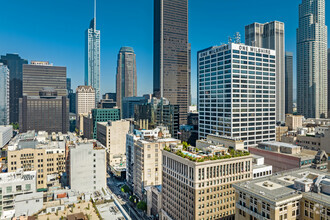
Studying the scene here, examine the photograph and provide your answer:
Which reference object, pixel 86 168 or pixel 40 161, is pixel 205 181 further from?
pixel 40 161

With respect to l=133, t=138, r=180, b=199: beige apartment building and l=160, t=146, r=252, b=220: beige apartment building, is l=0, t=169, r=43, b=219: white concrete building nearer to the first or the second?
l=160, t=146, r=252, b=220: beige apartment building

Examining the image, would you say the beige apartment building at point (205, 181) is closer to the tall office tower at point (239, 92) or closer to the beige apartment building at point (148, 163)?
the beige apartment building at point (148, 163)

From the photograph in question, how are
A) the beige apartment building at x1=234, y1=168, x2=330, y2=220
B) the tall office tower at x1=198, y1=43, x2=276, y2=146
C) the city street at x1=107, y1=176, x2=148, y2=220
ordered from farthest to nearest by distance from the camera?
the tall office tower at x1=198, y1=43, x2=276, y2=146, the city street at x1=107, y1=176, x2=148, y2=220, the beige apartment building at x1=234, y1=168, x2=330, y2=220

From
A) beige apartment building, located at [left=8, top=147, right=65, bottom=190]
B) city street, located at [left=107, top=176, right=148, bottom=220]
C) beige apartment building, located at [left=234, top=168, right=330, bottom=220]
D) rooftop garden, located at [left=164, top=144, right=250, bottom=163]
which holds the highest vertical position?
rooftop garden, located at [left=164, top=144, right=250, bottom=163]

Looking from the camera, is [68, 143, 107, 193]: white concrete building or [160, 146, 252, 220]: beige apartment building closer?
[160, 146, 252, 220]: beige apartment building

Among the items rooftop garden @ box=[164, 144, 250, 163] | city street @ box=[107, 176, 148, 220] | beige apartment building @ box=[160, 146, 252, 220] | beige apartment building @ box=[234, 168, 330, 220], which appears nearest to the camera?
beige apartment building @ box=[234, 168, 330, 220]

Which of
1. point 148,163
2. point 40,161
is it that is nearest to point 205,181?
point 148,163

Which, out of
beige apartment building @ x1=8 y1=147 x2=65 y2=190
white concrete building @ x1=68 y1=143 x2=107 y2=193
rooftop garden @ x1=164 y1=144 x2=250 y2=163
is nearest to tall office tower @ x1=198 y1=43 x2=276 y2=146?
rooftop garden @ x1=164 y1=144 x2=250 y2=163
